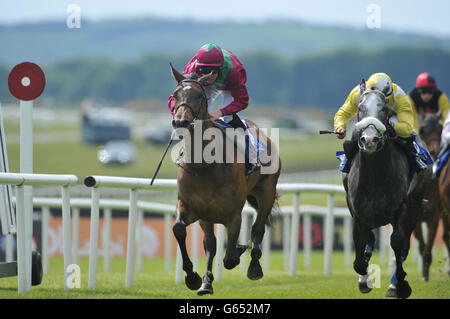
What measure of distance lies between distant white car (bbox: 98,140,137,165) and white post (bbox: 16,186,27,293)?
33.8 metres

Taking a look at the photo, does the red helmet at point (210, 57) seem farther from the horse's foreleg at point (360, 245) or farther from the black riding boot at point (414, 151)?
the horse's foreleg at point (360, 245)

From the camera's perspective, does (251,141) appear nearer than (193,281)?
No

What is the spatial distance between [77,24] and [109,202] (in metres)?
3.81

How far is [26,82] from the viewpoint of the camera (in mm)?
6977

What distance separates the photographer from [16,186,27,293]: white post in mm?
6430

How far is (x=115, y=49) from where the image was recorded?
12088 centimetres

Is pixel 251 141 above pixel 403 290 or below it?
above

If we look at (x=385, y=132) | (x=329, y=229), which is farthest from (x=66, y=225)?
(x=329, y=229)

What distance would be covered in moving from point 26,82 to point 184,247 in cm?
193

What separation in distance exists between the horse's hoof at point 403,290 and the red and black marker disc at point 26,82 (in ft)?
10.6

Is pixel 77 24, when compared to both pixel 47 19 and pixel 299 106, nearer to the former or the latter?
pixel 299 106

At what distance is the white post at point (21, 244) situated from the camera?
6.43 metres

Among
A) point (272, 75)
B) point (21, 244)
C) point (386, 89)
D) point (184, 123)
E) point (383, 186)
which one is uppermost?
point (272, 75)

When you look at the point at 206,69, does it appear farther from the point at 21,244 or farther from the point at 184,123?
the point at 21,244
